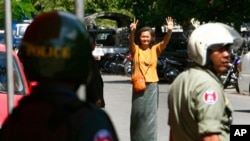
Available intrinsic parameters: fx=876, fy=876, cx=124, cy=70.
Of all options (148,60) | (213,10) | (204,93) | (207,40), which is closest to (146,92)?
(148,60)

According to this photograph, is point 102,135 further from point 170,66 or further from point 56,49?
point 170,66

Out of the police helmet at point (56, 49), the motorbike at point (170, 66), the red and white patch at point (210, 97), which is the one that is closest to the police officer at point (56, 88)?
the police helmet at point (56, 49)

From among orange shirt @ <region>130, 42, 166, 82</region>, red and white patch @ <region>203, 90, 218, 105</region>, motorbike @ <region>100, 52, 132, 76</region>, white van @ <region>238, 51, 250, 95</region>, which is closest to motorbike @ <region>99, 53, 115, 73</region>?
motorbike @ <region>100, 52, 132, 76</region>

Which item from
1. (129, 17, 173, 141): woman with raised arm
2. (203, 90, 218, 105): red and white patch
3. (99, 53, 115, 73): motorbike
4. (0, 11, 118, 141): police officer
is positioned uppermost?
(0, 11, 118, 141): police officer

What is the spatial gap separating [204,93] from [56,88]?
2087 mm

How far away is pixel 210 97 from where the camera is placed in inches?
192

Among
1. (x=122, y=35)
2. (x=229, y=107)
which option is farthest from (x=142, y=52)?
(x=122, y=35)

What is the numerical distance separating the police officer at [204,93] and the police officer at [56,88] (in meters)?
1.93

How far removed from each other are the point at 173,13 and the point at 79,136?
96.5 feet

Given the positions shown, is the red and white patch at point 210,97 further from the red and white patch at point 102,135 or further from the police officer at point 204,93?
the red and white patch at point 102,135

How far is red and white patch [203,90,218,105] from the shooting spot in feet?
15.9

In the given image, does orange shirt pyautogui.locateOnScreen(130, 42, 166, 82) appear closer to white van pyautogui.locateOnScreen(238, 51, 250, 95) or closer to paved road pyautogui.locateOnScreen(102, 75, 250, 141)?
paved road pyautogui.locateOnScreen(102, 75, 250, 141)

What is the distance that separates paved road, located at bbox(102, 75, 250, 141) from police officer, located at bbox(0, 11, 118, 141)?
10.6m

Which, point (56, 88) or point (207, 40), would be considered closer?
point (56, 88)
